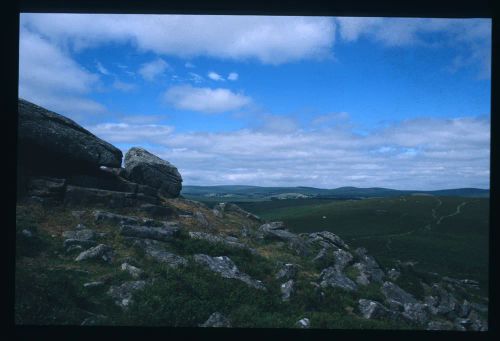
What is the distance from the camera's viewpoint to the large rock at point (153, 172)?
2502 centimetres

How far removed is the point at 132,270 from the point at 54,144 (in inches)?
408

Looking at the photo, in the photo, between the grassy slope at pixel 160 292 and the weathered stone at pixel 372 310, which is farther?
the weathered stone at pixel 372 310

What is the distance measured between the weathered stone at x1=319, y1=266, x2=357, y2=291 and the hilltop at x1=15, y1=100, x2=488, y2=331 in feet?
0.25

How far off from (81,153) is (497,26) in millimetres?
19426

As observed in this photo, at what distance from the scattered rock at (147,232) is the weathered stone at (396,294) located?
9777mm

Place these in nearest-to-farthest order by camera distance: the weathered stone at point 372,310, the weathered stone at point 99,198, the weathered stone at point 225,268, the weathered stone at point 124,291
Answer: the weathered stone at point 124,291 < the weathered stone at point 372,310 < the weathered stone at point 225,268 < the weathered stone at point 99,198

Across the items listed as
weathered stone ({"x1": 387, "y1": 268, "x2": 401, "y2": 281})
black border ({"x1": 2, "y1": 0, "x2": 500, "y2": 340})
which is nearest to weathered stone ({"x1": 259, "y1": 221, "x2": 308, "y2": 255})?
weathered stone ({"x1": 387, "y1": 268, "x2": 401, "y2": 281})

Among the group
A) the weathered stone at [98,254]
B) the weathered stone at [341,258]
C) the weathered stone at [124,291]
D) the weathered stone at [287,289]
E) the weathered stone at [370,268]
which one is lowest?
the weathered stone at [370,268]

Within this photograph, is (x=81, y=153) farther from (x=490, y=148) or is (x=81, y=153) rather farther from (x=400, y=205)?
(x=400, y=205)

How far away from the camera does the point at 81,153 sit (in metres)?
20.2

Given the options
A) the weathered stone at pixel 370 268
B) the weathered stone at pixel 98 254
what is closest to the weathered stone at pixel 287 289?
the weathered stone at pixel 98 254

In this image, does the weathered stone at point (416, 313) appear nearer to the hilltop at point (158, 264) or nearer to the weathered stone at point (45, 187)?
the hilltop at point (158, 264)

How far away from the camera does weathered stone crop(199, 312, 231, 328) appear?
30.2 ft

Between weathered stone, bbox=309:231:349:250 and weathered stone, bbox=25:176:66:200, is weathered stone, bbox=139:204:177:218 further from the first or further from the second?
weathered stone, bbox=309:231:349:250
